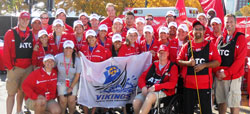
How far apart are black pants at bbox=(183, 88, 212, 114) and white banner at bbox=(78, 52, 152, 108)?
1184 mm

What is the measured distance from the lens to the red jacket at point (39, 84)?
4848 millimetres

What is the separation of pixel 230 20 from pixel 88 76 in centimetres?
287

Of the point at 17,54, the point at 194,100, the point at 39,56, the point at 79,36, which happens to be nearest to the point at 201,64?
the point at 194,100

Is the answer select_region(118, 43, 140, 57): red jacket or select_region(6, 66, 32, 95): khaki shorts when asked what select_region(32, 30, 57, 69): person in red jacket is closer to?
select_region(6, 66, 32, 95): khaki shorts

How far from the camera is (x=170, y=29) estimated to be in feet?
20.0

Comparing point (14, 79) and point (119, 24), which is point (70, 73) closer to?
point (14, 79)

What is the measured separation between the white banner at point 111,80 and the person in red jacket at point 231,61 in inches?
56.3

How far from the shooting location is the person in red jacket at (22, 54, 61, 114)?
190 inches

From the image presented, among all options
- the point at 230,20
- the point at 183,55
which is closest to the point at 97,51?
the point at 183,55

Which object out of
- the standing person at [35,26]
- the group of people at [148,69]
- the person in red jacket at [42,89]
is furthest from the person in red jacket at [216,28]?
the standing person at [35,26]

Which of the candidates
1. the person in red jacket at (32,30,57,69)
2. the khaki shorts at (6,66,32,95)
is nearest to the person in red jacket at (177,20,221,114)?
the person in red jacket at (32,30,57,69)

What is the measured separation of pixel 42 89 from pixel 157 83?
6.97 feet

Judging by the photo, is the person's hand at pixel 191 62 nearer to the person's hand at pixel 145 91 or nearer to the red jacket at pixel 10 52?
the person's hand at pixel 145 91

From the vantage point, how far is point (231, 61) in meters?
4.83
